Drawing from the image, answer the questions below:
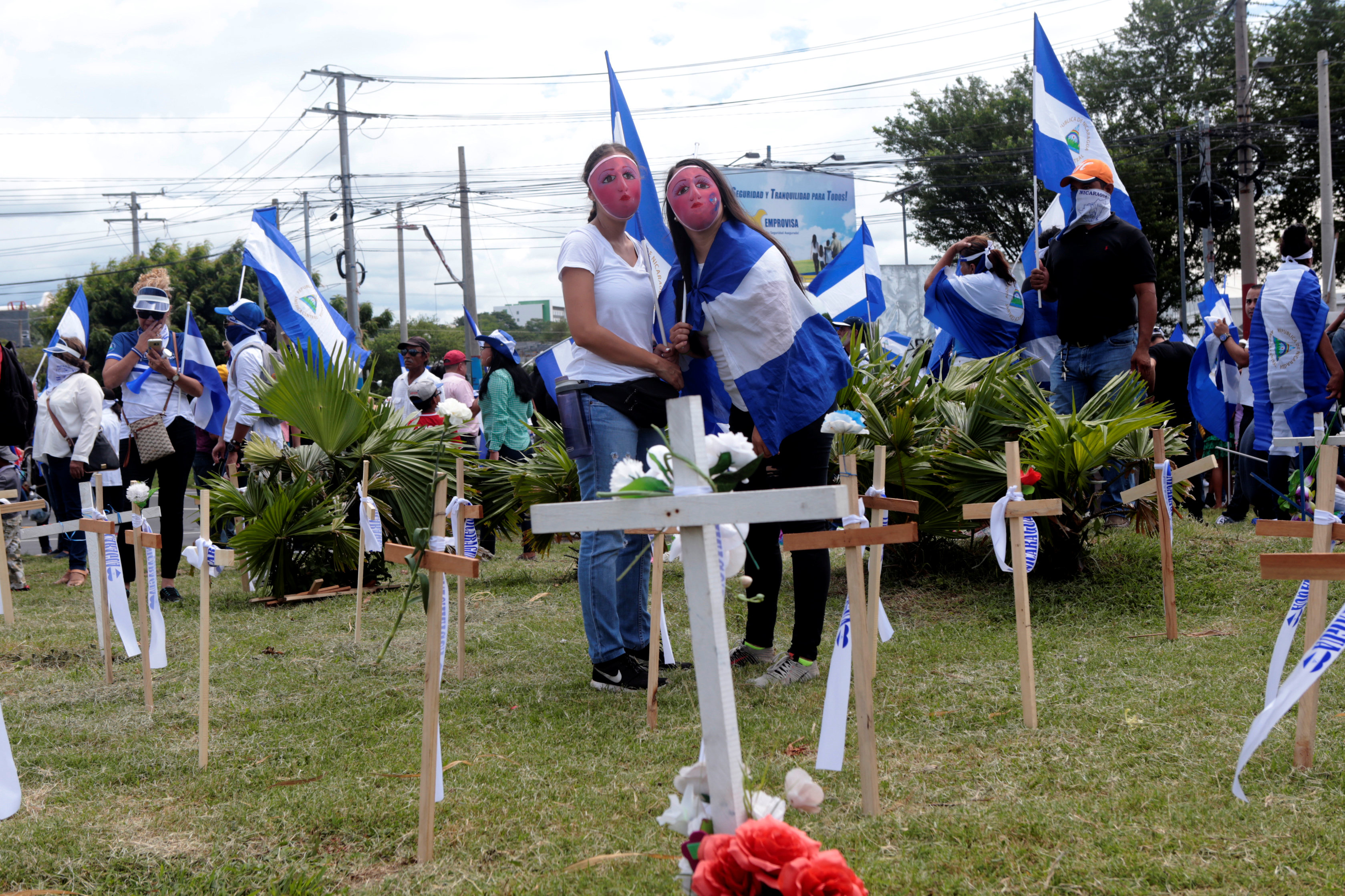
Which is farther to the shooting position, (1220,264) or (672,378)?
(1220,264)

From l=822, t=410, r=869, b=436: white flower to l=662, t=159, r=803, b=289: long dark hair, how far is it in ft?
2.58

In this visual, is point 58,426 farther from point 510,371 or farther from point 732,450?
point 732,450

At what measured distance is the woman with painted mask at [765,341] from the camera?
3773 mm

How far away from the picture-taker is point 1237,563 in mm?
5562

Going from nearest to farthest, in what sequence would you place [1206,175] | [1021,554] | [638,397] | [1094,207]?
[1021,554], [638,397], [1094,207], [1206,175]

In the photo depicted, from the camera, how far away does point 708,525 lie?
183 cm

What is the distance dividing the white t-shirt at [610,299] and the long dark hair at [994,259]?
346 centimetres

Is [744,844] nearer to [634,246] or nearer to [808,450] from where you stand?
[808,450]

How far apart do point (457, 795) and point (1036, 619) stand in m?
3.15

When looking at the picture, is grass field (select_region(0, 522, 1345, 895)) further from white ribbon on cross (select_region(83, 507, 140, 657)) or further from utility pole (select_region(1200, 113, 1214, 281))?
utility pole (select_region(1200, 113, 1214, 281))

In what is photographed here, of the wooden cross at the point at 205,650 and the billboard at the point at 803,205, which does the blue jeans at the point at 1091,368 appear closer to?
the wooden cross at the point at 205,650

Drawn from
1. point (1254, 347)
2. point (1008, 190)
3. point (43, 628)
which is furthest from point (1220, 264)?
point (43, 628)

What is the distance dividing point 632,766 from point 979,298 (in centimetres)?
467

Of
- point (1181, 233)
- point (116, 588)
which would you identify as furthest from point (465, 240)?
point (116, 588)
